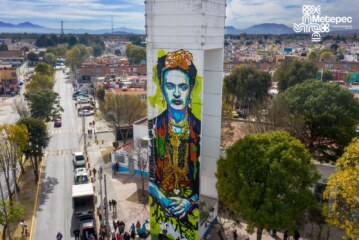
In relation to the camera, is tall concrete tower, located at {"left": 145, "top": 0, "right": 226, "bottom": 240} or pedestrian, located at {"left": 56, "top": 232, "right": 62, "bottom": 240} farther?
pedestrian, located at {"left": 56, "top": 232, "right": 62, "bottom": 240}

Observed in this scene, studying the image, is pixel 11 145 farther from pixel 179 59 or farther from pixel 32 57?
pixel 32 57

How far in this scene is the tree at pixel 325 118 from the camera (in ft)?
102

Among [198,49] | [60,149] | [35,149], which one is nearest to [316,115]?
[198,49]

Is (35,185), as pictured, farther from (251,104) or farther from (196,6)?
(251,104)

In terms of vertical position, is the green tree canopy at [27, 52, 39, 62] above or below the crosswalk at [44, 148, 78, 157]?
above

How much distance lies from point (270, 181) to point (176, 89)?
889 centimetres

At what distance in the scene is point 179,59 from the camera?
22188 mm

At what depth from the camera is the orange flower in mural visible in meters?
21.9

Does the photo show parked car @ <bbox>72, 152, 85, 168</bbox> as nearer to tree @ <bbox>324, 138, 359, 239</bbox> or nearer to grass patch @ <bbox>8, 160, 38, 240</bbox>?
grass patch @ <bbox>8, 160, 38, 240</bbox>

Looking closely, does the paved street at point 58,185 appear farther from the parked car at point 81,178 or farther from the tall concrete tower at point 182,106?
the tall concrete tower at point 182,106

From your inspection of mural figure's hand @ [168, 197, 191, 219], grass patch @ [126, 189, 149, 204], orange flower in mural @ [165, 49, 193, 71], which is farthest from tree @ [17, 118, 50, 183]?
orange flower in mural @ [165, 49, 193, 71]

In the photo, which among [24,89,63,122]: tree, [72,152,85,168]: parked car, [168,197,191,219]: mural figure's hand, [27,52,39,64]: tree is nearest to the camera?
[168,197,191,219]: mural figure's hand

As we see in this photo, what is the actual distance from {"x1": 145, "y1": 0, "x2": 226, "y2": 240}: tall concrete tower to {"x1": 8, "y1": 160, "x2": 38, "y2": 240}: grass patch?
1156cm

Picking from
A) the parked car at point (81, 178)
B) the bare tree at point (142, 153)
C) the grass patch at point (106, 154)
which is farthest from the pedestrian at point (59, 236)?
the grass patch at point (106, 154)
